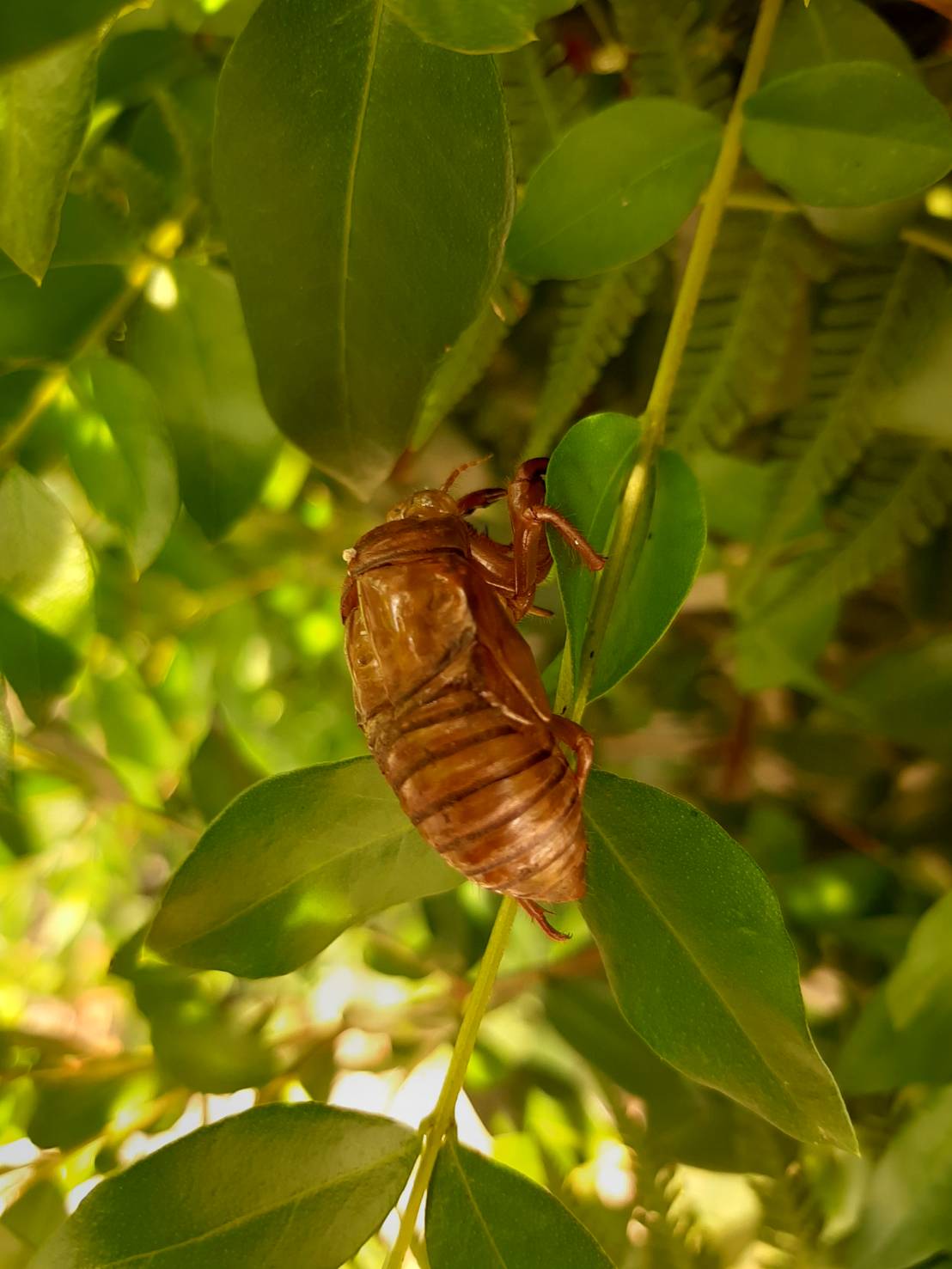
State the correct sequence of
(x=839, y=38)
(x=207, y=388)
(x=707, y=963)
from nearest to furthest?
(x=707, y=963) < (x=839, y=38) < (x=207, y=388)

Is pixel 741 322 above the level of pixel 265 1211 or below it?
above

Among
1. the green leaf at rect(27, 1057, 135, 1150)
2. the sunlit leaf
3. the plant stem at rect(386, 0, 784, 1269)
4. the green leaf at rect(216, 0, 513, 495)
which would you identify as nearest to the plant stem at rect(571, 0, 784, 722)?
the plant stem at rect(386, 0, 784, 1269)

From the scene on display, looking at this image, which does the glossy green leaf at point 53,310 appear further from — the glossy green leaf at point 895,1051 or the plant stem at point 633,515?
the glossy green leaf at point 895,1051

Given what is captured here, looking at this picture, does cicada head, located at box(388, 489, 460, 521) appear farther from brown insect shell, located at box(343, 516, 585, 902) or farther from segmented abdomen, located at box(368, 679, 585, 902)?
segmented abdomen, located at box(368, 679, 585, 902)

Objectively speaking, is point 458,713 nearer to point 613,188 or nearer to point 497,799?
point 497,799

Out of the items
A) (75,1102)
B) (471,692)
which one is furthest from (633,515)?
(75,1102)

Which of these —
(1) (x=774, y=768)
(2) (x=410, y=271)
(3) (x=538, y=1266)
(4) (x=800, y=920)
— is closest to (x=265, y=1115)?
(3) (x=538, y=1266)

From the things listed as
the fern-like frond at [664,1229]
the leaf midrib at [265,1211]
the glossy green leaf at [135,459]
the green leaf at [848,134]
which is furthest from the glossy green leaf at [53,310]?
the fern-like frond at [664,1229]
